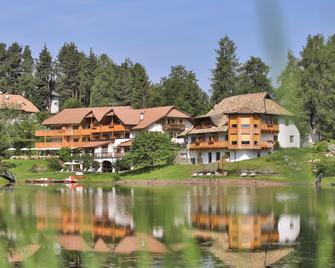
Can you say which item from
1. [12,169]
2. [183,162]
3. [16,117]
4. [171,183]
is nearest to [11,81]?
[16,117]

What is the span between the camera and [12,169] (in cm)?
8138

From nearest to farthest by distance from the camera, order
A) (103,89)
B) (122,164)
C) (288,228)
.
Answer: (288,228), (122,164), (103,89)

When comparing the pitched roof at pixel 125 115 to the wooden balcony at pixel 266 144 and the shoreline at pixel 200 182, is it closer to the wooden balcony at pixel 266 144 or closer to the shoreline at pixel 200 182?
the wooden balcony at pixel 266 144

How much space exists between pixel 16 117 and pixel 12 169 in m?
20.1

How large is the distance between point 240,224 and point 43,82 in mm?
97694

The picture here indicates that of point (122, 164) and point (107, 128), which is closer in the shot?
point (122, 164)

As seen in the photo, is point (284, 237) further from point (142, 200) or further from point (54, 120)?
point (54, 120)

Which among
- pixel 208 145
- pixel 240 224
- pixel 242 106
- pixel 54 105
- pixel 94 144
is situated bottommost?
pixel 240 224

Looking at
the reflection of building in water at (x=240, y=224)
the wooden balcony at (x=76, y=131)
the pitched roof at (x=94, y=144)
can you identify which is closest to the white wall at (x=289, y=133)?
the reflection of building in water at (x=240, y=224)

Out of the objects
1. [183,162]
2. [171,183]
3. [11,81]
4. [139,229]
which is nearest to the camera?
[139,229]

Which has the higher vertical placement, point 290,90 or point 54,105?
point 54,105

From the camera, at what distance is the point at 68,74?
131m

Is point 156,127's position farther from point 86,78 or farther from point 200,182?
point 86,78

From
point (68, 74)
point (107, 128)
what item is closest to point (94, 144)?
point (107, 128)
